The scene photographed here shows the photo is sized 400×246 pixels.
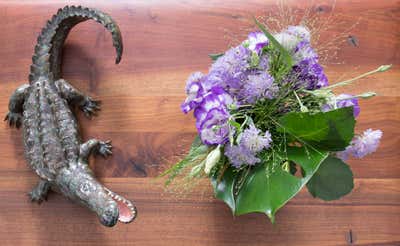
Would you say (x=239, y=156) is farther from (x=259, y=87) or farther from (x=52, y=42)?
(x=52, y=42)

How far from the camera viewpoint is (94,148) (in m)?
0.79

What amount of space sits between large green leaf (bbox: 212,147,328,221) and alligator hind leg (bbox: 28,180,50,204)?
400mm

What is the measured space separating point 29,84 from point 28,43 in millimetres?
102

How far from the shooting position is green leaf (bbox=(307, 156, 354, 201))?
0.58m

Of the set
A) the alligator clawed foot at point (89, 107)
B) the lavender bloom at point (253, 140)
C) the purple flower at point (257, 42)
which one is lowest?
the alligator clawed foot at point (89, 107)

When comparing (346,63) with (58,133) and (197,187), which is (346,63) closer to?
(197,187)

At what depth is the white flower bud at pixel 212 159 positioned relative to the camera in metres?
0.53

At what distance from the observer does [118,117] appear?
83 cm

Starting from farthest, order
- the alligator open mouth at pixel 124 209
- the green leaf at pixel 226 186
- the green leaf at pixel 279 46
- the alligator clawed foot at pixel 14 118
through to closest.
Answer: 1. the alligator clawed foot at pixel 14 118
2. the alligator open mouth at pixel 124 209
3. the green leaf at pixel 226 186
4. the green leaf at pixel 279 46

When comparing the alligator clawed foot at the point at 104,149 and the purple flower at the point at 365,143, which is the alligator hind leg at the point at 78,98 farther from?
the purple flower at the point at 365,143

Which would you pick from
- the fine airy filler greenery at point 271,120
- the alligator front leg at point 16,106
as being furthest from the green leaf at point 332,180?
the alligator front leg at point 16,106

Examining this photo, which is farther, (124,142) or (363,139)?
(124,142)

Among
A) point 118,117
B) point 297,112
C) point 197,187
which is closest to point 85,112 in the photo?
point 118,117

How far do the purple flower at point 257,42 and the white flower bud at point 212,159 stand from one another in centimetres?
15
